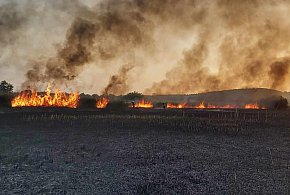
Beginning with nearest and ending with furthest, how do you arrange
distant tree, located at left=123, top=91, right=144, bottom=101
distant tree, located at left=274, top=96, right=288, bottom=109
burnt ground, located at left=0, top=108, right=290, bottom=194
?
burnt ground, located at left=0, top=108, right=290, bottom=194, distant tree, located at left=274, top=96, right=288, bottom=109, distant tree, located at left=123, top=91, right=144, bottom=101

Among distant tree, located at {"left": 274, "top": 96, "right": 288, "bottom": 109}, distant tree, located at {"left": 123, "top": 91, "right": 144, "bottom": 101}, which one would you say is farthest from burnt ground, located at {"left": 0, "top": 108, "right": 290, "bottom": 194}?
distant tree, located at {"left": 123, "top": 91, "right": 144, "bottom": 101}

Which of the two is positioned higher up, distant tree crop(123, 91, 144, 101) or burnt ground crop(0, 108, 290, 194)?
distant tree crop(123, 91, 144, 101)

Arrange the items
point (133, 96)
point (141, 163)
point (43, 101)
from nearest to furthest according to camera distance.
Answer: point (141, 163), point (43, 101), point (133, 96)

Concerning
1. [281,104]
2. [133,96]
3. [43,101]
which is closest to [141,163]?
[43,101]

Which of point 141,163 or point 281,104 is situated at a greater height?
point 281,104

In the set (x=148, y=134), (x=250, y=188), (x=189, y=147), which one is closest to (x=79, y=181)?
(x=250, y=188)

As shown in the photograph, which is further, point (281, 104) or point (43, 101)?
point (281, 104)

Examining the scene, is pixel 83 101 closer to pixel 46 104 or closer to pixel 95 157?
pixel 46 104

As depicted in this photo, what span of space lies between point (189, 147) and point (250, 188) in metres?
5.32

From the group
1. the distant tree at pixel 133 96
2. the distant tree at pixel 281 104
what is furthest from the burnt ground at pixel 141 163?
the distant tree at pixel 133 96

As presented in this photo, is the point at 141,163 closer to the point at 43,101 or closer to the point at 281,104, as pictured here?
the point at 43,101

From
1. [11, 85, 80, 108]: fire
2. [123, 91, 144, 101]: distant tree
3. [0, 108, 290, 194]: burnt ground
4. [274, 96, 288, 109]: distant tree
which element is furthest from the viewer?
[123, 91, 144, 101]: distant tree

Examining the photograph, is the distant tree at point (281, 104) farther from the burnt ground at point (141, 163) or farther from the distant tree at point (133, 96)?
the burnt ground at point (141, 163)

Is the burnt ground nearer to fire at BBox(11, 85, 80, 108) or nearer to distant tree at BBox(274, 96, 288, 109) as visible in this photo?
fire at BBox(11, 85, 80, 108)
